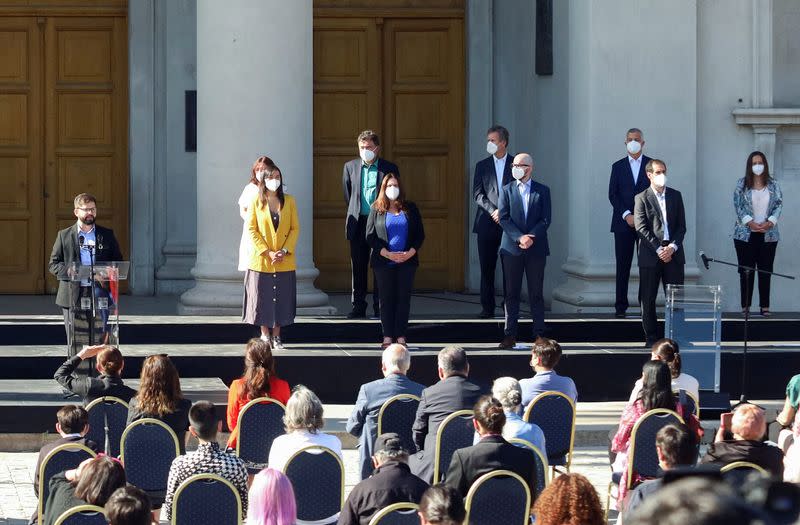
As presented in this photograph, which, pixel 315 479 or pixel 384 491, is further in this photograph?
pixel 315 479

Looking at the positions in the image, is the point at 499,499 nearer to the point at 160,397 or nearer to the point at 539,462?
the point at 539,462

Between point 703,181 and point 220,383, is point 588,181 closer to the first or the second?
point 703,181

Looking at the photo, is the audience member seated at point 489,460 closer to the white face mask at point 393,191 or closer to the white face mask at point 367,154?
the white face mask at point 393,191

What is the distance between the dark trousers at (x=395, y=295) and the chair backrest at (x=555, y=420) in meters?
3.63

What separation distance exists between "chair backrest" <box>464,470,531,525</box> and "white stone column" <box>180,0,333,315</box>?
7.59m

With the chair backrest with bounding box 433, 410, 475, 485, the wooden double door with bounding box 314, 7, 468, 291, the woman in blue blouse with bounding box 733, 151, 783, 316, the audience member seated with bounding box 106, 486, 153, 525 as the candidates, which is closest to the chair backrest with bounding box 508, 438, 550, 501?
the chair backrest with bounding box 433, 410, 475, 485

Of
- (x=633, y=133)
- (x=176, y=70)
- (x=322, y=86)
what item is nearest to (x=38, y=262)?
(x=176, y=70)

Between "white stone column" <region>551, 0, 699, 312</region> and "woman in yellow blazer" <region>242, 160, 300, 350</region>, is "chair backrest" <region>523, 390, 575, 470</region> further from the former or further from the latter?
"white stone column" <region>551, 0, 699, 312</region>

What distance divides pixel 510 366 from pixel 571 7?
4.81 meters

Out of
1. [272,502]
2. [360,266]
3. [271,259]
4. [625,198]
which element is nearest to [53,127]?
[360,266]

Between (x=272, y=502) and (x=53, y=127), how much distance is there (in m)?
A: 12.1

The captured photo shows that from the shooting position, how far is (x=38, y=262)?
53.1ft

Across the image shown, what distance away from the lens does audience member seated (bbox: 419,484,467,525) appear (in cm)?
437

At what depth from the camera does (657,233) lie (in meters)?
11.5
